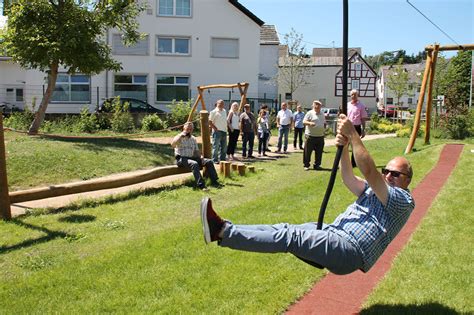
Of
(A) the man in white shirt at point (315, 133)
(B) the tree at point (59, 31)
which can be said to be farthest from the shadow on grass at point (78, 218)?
(B) the tree at point (59, 31)

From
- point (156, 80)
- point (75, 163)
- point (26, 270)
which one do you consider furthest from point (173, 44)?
point (26, 270)

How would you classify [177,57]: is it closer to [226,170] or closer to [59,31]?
[59,31]

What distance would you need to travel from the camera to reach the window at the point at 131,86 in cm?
3294

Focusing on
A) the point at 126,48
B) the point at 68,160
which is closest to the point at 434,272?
the point at 68,160

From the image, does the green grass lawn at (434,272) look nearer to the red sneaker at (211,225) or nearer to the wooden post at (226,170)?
the red sneaker at (211,225)

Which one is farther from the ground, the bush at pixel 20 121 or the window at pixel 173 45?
the window at pixel 173 45

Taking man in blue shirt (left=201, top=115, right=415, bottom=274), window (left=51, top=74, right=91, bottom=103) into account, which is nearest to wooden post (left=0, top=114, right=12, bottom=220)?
man in blue shirt (left=201, top=115, right=415, bottom=274)

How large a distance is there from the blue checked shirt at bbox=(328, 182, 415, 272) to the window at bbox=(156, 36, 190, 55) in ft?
101

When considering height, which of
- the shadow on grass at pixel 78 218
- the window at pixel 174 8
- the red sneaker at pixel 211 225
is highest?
the window at pixel 174 8

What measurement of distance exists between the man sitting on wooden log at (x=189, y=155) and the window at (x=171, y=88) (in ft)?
75.1

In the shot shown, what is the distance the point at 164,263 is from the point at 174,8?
30.2 m

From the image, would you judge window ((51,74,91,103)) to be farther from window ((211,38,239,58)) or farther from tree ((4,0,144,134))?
tree ((4,0,144,134))

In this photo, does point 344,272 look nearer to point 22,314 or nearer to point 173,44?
point 22,314

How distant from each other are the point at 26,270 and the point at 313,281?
3.15 meters
